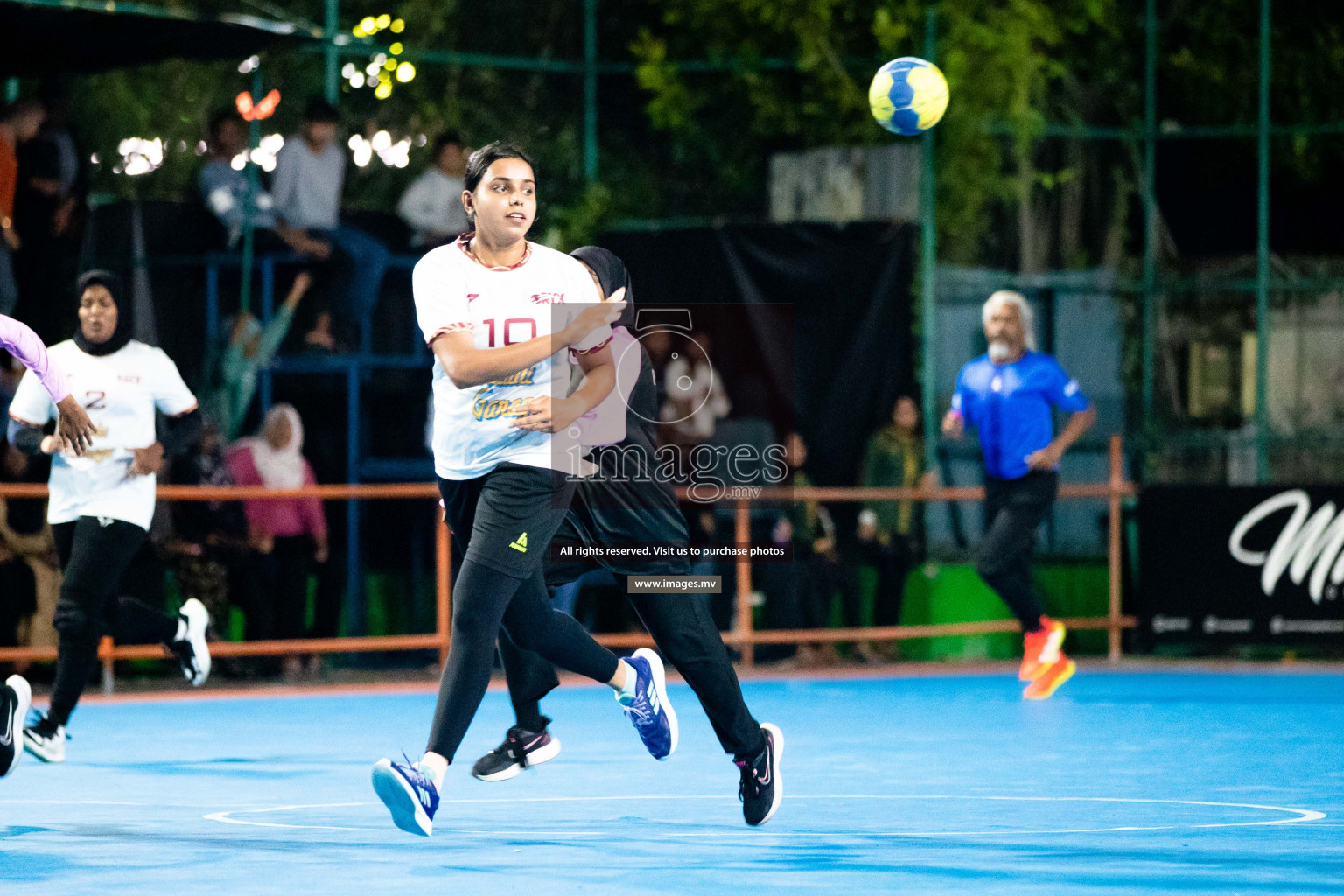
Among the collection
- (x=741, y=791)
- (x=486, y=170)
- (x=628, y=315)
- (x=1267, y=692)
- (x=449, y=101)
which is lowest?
(x=1267, y=692)

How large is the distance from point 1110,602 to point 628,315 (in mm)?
9661

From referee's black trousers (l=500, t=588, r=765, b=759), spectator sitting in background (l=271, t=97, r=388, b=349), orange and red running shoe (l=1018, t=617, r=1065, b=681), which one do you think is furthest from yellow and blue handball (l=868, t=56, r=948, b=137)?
referee's black trousers (l=500, t=588, r=765, b=759)

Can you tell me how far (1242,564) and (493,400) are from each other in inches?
391

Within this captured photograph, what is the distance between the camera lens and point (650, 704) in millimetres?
7871

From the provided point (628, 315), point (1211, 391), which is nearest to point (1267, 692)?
point (1211, 391)

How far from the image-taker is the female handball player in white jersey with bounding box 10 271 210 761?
948cm

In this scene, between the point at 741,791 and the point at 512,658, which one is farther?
the point at 512,658

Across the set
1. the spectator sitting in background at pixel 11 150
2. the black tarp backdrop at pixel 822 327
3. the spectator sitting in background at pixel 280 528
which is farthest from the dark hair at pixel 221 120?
the black tarp backdrop at pixel 822 327

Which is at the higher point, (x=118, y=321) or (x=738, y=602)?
(x=118, y=321)

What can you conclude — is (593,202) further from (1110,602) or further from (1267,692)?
(1267,692)

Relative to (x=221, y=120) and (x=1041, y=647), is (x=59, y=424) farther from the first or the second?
(x=221, y=120)

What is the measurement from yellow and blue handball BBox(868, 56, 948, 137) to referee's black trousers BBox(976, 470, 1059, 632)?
2156 millimetres

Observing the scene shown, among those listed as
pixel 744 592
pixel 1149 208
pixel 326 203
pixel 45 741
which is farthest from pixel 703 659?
pixel 1149 208

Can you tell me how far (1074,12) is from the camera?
1792 cm
